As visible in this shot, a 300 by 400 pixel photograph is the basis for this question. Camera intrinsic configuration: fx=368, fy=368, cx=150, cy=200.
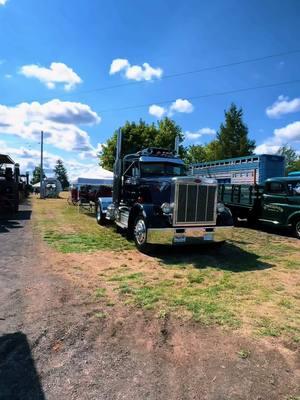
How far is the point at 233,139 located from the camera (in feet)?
156

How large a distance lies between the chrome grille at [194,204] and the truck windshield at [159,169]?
2245 mm

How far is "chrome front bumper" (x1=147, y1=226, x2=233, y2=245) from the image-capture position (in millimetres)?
7805

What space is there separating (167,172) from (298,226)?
462 centimetres

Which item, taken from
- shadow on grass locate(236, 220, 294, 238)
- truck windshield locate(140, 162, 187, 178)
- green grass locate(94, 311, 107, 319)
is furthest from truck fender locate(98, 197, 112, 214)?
green grass locate(94, 311, 107, 319)

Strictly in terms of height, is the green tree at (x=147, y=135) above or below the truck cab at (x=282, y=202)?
above

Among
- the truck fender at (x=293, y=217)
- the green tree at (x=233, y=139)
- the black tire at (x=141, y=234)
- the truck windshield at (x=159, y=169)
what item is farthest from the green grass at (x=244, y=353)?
the green tree at (x=233, y=139)

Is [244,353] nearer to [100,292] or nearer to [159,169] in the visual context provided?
[100,292]

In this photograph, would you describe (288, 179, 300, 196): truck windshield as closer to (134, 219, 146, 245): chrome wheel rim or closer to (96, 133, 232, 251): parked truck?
(96, 133, 232, 251): parked truck

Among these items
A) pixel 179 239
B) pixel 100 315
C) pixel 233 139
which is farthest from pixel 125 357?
pixel 233 139

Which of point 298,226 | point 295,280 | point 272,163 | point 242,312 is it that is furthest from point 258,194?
point 242,312

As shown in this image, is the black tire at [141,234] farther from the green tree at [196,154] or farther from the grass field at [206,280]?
the green tree at [196,154]

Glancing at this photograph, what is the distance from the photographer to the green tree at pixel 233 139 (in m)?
46.5

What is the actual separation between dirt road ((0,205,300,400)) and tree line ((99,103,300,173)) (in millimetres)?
29064

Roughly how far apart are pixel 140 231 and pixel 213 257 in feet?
5.77
